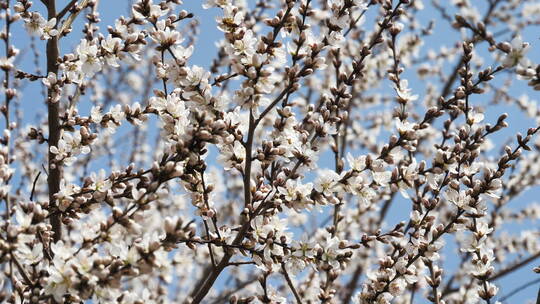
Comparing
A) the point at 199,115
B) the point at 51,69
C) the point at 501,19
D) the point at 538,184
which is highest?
the point at 501,19

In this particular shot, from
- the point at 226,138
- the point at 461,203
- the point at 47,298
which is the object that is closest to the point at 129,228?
the point at 47,298

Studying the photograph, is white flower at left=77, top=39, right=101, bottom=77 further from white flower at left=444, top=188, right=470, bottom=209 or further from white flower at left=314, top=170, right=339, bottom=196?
white flower at left=444, top=188, right=470, bottom=209

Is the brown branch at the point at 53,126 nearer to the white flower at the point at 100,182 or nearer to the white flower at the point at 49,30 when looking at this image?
the white flower at the point at 49,30

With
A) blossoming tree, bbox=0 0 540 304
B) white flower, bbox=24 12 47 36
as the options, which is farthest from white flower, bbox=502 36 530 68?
white flower, bbox=24 12 47 36

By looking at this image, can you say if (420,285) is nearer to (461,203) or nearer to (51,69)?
(461,203)

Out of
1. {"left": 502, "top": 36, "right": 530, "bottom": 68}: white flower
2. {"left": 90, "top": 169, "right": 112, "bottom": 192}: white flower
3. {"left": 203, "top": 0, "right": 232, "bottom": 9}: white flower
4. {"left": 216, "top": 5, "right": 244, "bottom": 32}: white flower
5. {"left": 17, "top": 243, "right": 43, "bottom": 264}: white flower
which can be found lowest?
{"left": 17, "top": 243, "right": 43, "bottom": 264}: white flower

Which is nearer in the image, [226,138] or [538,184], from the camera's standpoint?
[226,138]

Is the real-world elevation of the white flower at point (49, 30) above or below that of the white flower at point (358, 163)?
above

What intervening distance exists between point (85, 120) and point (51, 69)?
39cm

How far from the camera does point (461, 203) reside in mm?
2850

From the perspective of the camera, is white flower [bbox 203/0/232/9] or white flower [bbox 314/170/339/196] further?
white flower [bbox 203/0/232/9]

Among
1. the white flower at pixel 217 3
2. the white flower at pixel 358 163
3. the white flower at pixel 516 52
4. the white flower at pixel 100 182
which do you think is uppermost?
the white flower at pixel 217 3

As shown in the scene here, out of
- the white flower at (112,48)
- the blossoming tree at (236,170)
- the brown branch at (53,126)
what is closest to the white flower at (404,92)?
the blossoming tree at (236,170)

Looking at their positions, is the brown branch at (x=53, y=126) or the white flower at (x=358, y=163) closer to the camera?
the white flower at (x=358, y=163)
